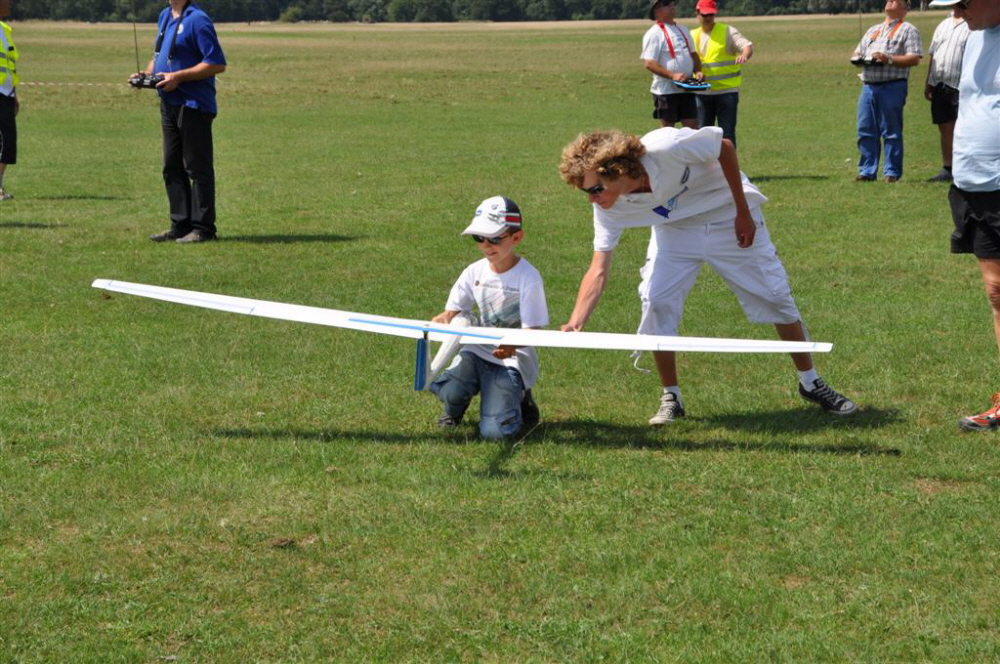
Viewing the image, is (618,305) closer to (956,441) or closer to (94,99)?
(956,441)

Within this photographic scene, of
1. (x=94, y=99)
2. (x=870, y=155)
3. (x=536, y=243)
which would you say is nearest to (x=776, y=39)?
(x=94, y=99)

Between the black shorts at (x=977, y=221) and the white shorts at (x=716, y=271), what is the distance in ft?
2.84

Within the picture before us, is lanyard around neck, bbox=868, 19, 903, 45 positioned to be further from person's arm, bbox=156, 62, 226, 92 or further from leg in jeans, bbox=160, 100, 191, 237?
leg in jeans, bbox=160, 100, 191, 237

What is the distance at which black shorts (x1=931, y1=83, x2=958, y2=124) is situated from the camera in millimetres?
13172

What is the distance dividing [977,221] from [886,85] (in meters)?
9.39

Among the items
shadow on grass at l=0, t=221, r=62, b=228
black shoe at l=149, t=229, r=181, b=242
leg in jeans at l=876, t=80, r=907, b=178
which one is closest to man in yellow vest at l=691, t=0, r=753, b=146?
leg in jeans at l=876, t=80, r=907, b=178

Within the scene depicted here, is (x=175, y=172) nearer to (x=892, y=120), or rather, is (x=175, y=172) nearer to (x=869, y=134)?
(x=869, y=134)

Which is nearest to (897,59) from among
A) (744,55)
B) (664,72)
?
(744,55)

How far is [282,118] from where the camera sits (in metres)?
26.2

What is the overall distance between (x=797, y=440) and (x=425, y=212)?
786 centimetres

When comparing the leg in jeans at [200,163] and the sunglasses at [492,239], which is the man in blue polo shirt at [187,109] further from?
the sunglasses at [492,239]

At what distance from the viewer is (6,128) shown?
1369cm

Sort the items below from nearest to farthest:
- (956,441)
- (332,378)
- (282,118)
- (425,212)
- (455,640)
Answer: (455,640) → (956,441) → (332,378) → (425,212) → (282,118)

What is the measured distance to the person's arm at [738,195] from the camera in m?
5.83
